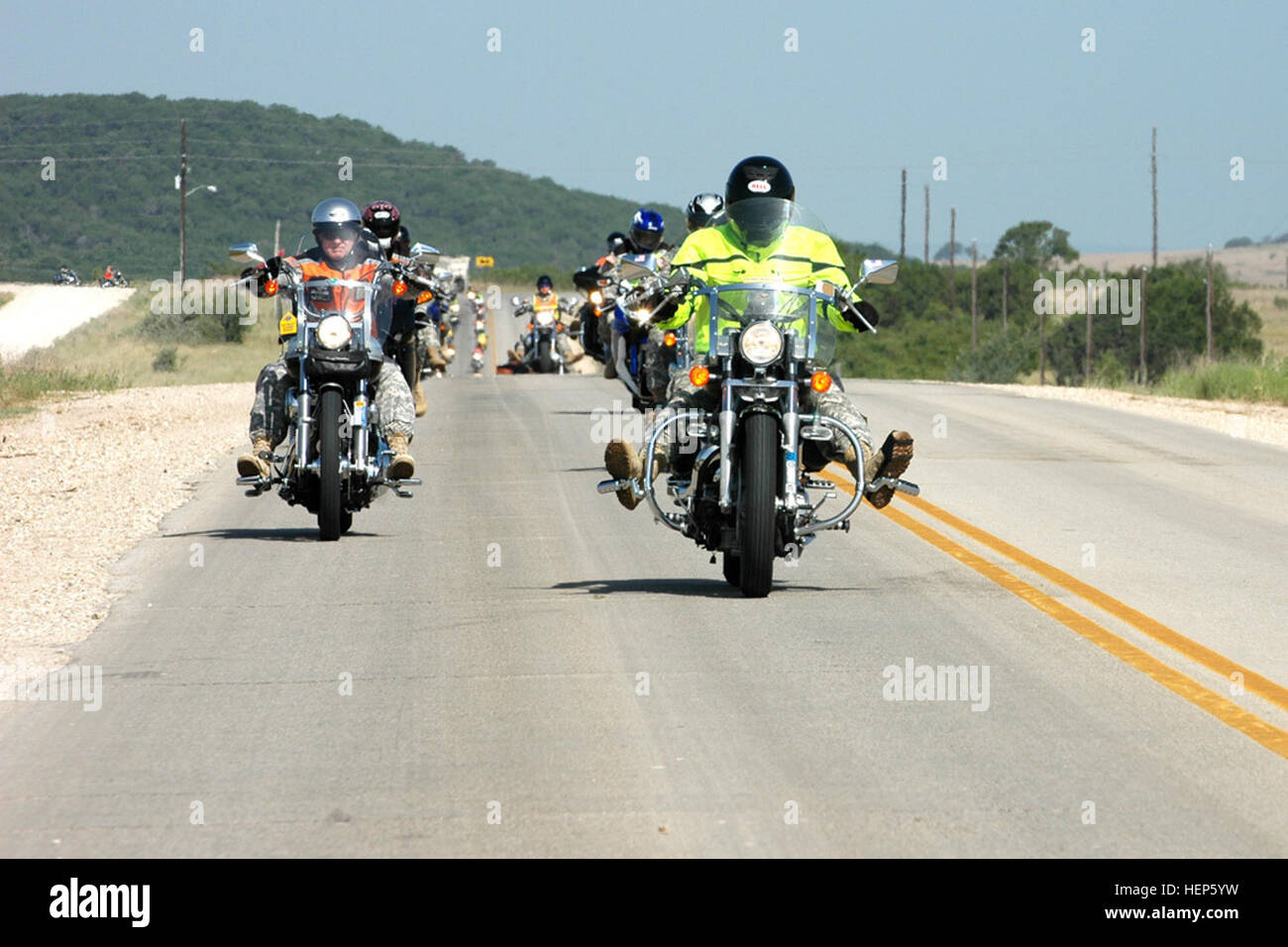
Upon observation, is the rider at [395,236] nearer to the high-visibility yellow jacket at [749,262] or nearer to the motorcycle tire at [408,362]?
the motorcycle tire at [408,362]

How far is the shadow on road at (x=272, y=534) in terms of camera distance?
45.6 ft

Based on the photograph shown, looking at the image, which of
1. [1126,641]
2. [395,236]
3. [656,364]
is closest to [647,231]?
[656,364]

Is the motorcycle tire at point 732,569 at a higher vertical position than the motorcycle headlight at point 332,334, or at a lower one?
lower

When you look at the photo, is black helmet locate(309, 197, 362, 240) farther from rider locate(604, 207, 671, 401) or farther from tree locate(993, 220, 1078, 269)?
tree locate(993, 220, 1078, 269)

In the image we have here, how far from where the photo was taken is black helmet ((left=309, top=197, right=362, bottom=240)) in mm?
13961

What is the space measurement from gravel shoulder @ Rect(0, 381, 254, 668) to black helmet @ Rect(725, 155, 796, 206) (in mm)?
4050

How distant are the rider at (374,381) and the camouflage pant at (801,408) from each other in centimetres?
323

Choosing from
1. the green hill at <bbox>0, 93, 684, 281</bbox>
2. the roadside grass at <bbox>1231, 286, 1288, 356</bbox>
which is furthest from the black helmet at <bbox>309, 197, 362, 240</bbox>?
the green hill at <bbox>0, 93, 684, 281</bbox>

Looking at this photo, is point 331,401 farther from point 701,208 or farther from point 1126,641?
point 1126,641

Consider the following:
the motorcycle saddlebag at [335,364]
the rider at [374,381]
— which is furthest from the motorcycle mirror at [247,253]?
the motorcycle saddlebag at [335,364]

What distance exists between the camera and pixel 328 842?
5969 millimetres

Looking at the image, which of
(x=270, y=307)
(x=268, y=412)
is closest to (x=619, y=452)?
(x=268, y=412)
